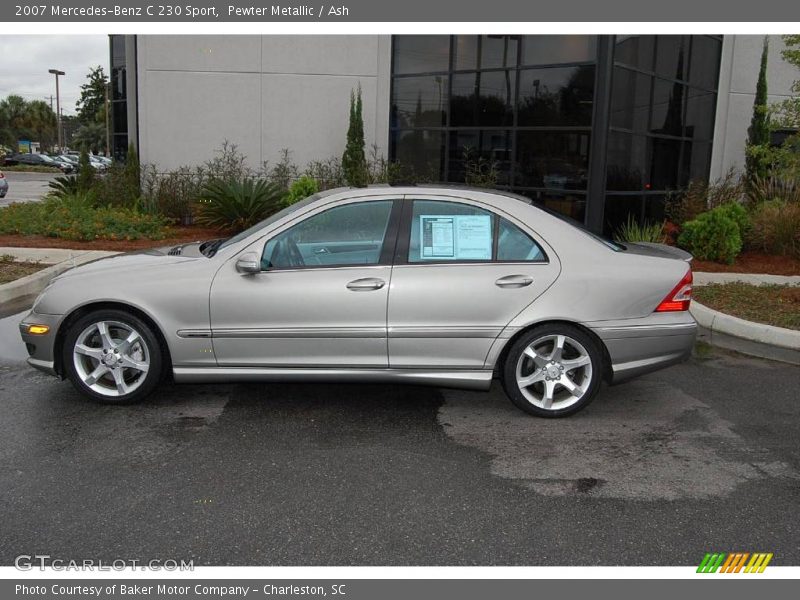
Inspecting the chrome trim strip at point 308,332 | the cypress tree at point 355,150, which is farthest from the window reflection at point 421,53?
the chrome trim strip at point 308,332

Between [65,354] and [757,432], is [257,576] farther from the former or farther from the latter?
[757,432]

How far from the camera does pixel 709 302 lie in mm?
8773

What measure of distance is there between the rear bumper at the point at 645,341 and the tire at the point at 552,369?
0.37 ft

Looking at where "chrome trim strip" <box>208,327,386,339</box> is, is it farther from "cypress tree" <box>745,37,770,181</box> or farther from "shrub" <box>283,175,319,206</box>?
"cypress tree" <box>745,37,770,181</box>

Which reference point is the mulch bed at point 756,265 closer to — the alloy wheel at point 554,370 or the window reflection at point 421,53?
the window reflection at point 421,53

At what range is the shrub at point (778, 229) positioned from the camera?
12.0 meters

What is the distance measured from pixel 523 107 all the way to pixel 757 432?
9.83 meters

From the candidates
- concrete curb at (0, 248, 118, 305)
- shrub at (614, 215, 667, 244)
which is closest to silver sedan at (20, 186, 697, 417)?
concrete curb at (0, 248, 118, 305)

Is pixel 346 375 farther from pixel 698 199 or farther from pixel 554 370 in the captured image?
pixel 698 199

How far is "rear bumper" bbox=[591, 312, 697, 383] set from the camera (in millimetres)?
5145

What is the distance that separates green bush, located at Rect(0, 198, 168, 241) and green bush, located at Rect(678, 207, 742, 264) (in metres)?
8.58

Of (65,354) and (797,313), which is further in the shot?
(797,313)

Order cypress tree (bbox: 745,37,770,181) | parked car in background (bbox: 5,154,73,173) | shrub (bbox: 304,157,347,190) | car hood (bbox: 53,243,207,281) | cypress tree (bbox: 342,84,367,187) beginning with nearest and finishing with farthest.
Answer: car hood (bbox: 53,243,207,281) → cypress tree (bbox: 342,84,367,187) → shrub (bbox: 304,157,347,190) → cypress tree (bbox: 745,37,770,181) → parked car in background (bbox: 5,154,73,173)

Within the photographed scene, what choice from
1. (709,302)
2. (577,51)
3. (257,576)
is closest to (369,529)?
(257,576)
